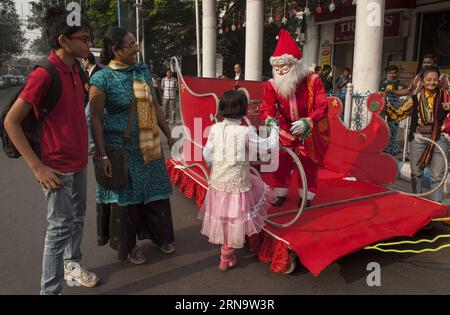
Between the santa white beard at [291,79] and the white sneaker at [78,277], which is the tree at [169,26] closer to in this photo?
the santa white beard at [291,79]

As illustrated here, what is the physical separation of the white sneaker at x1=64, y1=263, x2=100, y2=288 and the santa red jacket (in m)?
2.04

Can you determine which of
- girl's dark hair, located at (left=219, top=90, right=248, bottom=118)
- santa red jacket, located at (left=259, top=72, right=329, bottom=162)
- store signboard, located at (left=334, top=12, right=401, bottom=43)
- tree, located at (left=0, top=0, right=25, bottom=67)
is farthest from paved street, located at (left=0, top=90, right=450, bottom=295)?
tree, located at (left=0, top=0, right=25, bottom=67)

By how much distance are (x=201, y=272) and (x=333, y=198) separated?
5.48ft

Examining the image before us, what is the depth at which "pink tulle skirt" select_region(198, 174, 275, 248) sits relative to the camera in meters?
2.83

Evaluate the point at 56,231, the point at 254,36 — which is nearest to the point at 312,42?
the point at 254,36

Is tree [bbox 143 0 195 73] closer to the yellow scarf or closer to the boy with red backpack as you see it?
the yellow scarf

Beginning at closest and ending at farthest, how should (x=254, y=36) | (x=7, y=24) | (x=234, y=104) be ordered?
1. (x=234, y=104)
2. (x=254, y=36)
3. (x=7, y=24)

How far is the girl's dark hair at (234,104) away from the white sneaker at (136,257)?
133 centimetres

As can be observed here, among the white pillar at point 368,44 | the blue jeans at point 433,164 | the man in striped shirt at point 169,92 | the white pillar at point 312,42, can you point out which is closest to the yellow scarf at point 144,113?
the blue jeans at point 433,164

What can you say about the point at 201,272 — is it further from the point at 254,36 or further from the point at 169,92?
the point at 254,36

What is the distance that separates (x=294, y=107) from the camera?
144 inches

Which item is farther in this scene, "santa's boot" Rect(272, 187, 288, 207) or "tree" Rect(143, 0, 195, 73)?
"tree" Rect(143, 0, 195, 73)

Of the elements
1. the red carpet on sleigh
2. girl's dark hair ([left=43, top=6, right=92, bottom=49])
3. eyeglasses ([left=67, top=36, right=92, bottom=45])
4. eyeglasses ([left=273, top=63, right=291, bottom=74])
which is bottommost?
the red carpet on sleigh
